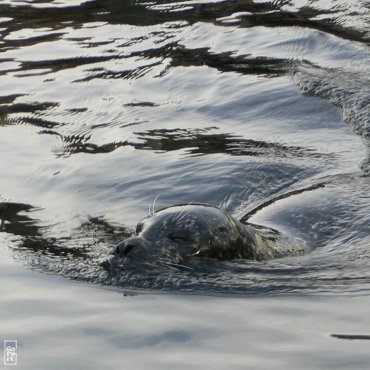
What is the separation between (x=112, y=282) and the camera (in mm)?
6324

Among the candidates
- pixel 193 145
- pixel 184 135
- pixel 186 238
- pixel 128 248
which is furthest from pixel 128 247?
pixel 184 135

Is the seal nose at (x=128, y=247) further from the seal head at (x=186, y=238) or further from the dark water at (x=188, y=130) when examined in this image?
the dark water at (x=188, y=130)

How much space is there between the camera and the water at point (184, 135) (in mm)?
6719

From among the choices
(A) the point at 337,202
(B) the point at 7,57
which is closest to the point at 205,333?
(A) the point at 337,202

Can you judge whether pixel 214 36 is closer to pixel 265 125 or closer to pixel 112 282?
pixel 265 125

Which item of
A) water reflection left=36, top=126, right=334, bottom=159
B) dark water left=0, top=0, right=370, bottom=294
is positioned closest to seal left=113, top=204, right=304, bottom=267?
dark water left=0, top=0, right=370, bottom=294

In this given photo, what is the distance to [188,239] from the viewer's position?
6602 mm

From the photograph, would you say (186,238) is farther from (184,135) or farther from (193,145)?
(184,135)

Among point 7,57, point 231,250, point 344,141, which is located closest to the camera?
point 231,250

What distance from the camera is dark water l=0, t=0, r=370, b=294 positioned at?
7148 mm

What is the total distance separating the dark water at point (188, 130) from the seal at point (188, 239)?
4.1 inches

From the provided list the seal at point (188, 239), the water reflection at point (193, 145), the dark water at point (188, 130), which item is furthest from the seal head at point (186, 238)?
the water reflection at point (193, 145)

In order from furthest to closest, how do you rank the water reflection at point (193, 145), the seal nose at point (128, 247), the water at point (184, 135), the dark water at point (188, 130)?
1. the water reflection at point (193, 145)
2. the dark water at point (188, 130)
3. the water at point (184, 135)
4. the seal nose at point (128, 247)

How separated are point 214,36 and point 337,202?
20.3 ft
